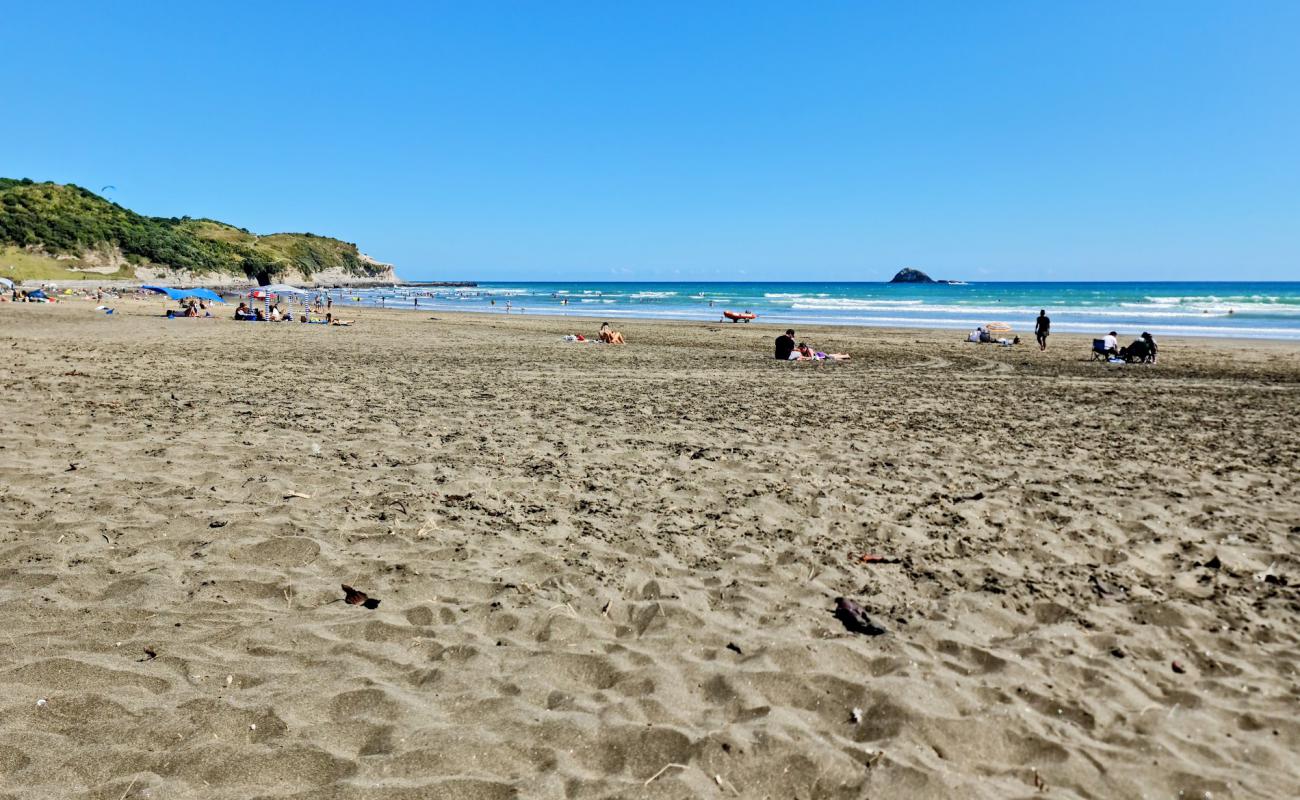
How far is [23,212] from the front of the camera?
7331cm

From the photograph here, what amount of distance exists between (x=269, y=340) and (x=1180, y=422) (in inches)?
868

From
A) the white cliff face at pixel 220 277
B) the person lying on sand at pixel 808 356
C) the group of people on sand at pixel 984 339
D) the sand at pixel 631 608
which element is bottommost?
the sand at pixel 631 608

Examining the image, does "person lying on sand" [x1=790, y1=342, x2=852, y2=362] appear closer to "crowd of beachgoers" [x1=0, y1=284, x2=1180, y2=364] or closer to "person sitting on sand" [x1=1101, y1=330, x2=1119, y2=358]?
"crowd of beachgoers" [x1=0, y1=284, x2=1180, y2=364]

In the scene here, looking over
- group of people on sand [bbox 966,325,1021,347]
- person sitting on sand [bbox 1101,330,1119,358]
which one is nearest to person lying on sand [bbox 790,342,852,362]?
person sitting on sand [bbox 1101,330,1119,358]

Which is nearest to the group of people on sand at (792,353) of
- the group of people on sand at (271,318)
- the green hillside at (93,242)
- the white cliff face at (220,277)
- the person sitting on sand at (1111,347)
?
the person sitting on sand at (1111,347)

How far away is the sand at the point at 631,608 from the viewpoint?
9.87ft

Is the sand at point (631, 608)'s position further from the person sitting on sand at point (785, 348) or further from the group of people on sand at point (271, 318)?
the group of people on sand at point (271, 318)

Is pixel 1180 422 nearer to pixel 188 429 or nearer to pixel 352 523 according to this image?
pixel 352 523

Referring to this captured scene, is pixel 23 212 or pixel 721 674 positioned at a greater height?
pixel 23 212

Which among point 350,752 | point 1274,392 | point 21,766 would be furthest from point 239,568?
point 1274,392

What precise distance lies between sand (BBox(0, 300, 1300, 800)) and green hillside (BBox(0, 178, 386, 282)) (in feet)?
232

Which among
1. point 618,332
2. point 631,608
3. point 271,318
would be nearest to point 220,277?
point 271,318

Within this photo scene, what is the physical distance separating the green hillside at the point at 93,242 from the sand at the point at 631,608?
232 feet

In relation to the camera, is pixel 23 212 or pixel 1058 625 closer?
pixel 1058 625
